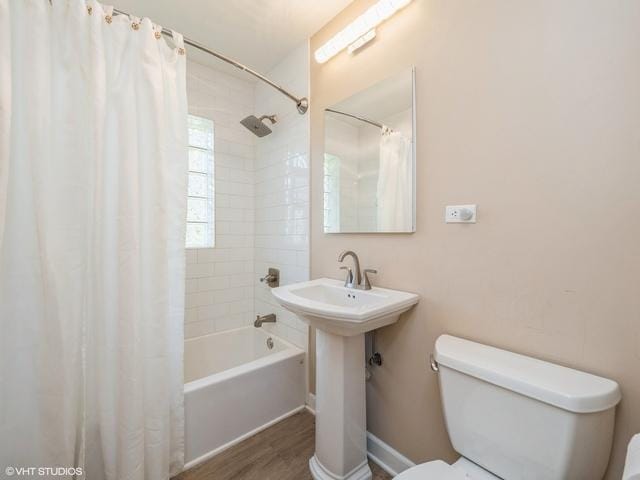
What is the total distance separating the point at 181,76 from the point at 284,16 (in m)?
0.74

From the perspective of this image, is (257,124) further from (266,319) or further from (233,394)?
(233,394)

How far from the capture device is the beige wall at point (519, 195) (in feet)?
2.52

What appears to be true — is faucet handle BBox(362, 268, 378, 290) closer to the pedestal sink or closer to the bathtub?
the pedestal sink

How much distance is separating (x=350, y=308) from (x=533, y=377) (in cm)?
57

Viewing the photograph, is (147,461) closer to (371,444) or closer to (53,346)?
(53,346)

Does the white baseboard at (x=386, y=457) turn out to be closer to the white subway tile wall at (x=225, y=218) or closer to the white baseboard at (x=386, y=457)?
the white baseboard at (x=386, y=457)

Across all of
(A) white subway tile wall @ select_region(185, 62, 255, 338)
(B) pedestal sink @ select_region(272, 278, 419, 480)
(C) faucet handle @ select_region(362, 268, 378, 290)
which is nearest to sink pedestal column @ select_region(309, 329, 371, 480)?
(B) pedestal sink @ select_region(272, 278, 419, 480)

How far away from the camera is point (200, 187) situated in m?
2.11

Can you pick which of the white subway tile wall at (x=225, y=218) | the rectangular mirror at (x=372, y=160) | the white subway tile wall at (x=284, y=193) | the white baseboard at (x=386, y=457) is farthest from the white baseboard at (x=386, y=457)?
the white subway tile wall at (x=225, y=218)

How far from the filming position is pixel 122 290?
1104mm

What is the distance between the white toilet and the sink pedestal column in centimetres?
40

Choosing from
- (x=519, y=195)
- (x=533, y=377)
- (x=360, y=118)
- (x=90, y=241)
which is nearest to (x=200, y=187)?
(x=90, y=241)

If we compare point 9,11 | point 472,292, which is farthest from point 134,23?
point 472,292

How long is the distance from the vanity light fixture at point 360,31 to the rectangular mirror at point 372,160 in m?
0.26
